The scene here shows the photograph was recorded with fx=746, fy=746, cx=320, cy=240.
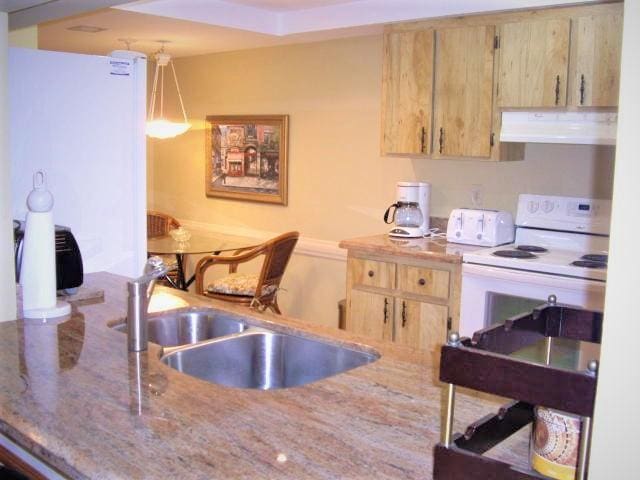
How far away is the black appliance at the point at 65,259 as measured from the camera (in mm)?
2566

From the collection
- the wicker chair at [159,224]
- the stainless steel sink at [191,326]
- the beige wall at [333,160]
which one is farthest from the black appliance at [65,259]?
the wicker chair at [159,224]

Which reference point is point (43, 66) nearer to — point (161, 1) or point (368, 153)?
point (161, 1)

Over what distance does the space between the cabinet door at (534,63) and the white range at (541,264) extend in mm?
616

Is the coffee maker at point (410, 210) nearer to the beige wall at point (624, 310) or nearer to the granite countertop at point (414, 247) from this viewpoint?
the granite countertop at point (414, 247)

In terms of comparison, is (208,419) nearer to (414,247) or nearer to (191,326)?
(191,326)

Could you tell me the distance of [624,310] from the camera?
37.3 inches

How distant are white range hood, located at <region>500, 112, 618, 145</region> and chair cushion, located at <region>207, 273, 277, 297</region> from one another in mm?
1778

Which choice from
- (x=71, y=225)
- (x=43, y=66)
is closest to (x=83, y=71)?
(x=43, y=66)

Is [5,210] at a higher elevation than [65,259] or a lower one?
higher

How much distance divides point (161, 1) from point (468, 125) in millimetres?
1780

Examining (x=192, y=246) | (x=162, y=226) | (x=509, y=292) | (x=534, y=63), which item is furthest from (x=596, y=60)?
(x=162, y=226)

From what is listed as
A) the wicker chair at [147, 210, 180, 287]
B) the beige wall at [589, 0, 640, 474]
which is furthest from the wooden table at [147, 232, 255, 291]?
the beige wall at [589, 0, 640, 474]

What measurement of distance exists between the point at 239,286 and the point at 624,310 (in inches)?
156

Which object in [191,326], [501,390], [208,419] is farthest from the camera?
[191,326]
